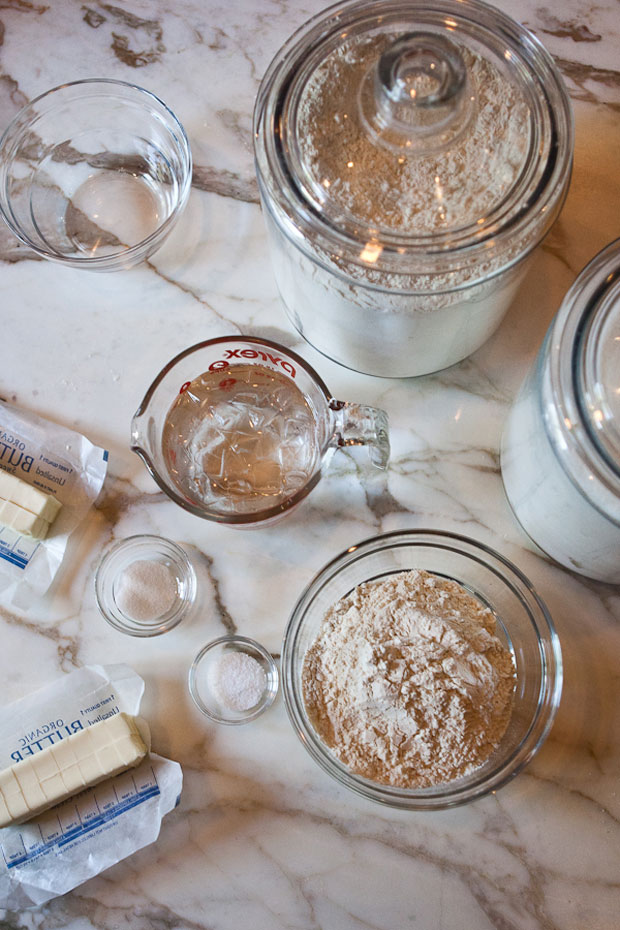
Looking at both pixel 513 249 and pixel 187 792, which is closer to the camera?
pixel 513 249

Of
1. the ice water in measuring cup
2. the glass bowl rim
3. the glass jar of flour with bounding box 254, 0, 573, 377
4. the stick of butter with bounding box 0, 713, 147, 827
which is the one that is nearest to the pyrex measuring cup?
the ice water in measuring cup

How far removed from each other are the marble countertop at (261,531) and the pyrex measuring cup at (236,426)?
0.19ft

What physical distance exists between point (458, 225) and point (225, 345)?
358mm

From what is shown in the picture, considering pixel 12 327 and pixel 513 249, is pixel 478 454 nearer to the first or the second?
pixel 513 249

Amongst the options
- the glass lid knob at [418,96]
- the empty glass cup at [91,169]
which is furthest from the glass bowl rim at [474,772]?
the empty glass cup at [91,169]

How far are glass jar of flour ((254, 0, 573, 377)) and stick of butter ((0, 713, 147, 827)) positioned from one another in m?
0.60

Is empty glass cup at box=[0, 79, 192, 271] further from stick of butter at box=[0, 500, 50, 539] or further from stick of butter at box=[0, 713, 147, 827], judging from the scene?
stick of butter at box=[0, 713, 147, 827]

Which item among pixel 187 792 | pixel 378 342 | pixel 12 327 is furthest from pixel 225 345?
pixel 187 792

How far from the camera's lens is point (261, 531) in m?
1.05

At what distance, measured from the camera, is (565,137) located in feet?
2.56

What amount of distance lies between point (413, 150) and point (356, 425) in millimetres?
322

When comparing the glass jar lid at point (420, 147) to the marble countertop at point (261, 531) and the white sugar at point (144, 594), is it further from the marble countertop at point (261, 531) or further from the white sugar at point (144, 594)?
the white sugar at point (144, 594)

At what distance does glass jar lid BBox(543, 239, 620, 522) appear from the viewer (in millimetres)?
763

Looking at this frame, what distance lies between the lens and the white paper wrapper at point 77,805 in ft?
3.24
